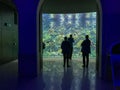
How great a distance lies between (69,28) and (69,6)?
2.49 meters

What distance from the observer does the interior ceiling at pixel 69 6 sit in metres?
19.3

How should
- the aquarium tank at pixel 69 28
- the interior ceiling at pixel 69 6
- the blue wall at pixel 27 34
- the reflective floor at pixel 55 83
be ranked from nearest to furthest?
the reflective floor at pixel 55 83 < the blue wall at pixel 27 34 < the interior ceiling at pixel 69 6 < the aquarium tank at pixel 69 28

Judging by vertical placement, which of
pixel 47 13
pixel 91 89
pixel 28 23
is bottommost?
pixel 91 89

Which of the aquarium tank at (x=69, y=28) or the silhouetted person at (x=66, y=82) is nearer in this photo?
the silhouetted person at (x=66, y=82)

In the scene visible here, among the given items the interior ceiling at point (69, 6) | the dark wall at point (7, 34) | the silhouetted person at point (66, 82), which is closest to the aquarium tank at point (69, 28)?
the interior ceiling at point (69, 6)

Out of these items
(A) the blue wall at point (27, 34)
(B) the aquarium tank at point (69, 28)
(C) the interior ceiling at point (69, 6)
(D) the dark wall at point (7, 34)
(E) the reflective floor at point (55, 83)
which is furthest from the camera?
(B) the aquarium tank at point (69, 28)

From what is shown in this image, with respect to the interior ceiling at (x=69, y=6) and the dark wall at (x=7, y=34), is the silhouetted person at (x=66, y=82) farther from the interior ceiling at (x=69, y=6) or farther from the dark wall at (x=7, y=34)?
the interior ceiling at (x=69, y=6)

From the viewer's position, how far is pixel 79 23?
22.5 m

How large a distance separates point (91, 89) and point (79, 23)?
13.5m

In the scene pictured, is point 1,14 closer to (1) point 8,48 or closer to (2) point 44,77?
(1) point 8,48

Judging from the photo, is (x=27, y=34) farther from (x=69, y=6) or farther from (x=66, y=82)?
(x=69, y=6)

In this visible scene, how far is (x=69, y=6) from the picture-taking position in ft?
67.5

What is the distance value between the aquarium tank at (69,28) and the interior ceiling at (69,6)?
122cm
